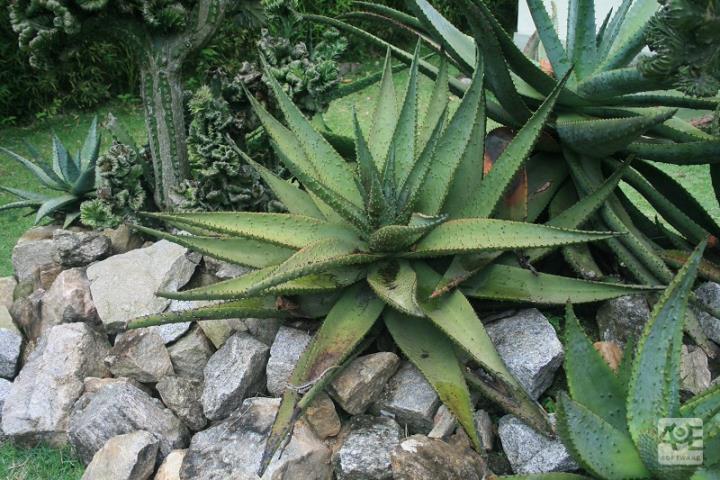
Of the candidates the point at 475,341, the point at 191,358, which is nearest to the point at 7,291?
the point at 191,358

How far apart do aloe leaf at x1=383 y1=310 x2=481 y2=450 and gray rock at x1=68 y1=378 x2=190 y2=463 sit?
2.38ft

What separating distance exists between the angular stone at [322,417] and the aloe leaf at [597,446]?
68 cm

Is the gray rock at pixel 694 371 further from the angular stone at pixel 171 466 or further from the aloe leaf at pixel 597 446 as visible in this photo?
the angular stone at pixel 171 466

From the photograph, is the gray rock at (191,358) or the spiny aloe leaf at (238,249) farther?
the gray rock at (191,358)

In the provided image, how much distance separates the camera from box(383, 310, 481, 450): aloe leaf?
167 cm

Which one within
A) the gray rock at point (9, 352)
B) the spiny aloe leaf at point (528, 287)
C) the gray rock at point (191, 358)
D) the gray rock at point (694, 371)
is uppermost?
the spiny aloe leaf at point (528, 287)

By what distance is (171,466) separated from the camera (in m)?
1.96

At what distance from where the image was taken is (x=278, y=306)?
1.99 metres

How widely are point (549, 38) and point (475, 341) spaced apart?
0.95m

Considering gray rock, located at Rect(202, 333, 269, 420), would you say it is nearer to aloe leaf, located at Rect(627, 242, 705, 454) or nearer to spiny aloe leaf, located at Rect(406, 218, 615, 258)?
A: spiny aloe leaf, located at Rect(406, 218, 615, 258)

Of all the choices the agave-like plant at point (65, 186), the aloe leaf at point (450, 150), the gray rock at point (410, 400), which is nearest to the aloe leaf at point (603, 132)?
the aloe leaf at point (450, 150)

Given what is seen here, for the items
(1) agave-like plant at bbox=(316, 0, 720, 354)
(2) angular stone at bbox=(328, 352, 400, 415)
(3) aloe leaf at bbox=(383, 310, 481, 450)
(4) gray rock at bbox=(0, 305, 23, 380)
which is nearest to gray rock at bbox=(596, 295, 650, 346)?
(1) agave-like plant at bbox=(316, 0, 720, 354)

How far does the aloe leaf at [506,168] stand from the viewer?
73.9 inches

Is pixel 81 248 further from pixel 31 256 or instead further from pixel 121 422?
pixel 121 422
